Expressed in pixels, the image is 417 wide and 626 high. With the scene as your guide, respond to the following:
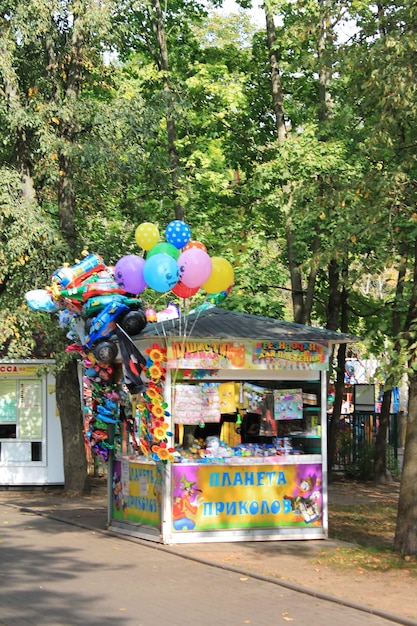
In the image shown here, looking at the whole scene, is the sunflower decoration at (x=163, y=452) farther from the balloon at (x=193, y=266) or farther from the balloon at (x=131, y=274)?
the balloon at (x=193, y=266)

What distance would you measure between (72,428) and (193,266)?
836 cm

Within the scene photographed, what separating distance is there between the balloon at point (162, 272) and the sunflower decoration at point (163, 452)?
2190 mm

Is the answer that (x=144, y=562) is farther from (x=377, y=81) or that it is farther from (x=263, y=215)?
(x=263, y=215)

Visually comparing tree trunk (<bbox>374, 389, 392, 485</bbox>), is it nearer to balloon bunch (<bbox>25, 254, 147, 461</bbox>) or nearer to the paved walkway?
the paved walkway

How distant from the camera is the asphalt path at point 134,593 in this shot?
344 inches

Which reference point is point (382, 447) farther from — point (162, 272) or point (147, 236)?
point (162, 272)

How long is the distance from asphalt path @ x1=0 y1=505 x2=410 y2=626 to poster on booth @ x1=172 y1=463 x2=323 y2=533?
2.54ft

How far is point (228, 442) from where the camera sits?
13.7 metres

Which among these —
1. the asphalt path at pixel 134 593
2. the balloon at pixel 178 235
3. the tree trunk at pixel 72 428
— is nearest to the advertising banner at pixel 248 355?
the balloon at pixel 178 235

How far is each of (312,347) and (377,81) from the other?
3.82 metres

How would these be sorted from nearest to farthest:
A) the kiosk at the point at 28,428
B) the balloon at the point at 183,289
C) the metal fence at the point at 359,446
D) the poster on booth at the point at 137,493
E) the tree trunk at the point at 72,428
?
the balloon at the point at 183,289 < the poster on booth at the point at 137,493 < the tree trunk at the point at 72,428 < the kiosk at the point at 28,428 < the metal fence at the point at 359,446

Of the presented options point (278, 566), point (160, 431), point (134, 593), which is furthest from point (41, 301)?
point (134, 593)

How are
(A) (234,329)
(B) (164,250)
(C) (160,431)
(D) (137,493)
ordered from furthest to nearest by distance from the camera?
(D) (137,493) < (A) (234,329) < (C) (160,431) < (B) (164,250)

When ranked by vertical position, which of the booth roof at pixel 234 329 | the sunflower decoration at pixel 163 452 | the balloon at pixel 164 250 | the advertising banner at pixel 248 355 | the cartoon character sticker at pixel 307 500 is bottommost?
the cartoon character sticker at pixel 307 500
